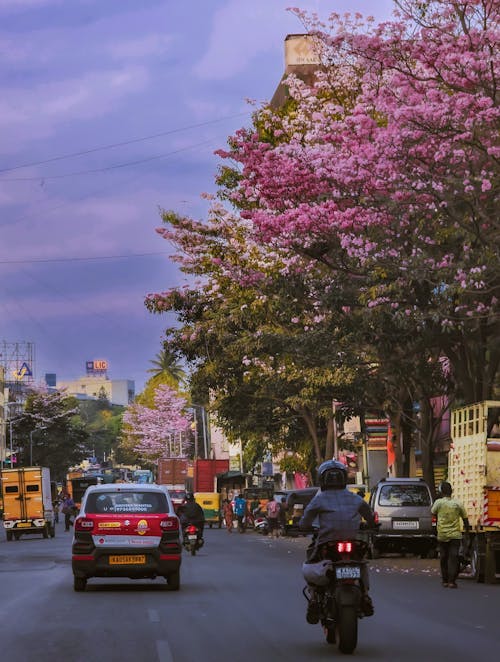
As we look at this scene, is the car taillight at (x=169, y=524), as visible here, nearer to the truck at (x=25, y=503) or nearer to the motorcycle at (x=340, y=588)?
the motorcycle at (x=340, y=588)

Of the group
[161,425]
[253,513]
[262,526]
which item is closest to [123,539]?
[262,526]

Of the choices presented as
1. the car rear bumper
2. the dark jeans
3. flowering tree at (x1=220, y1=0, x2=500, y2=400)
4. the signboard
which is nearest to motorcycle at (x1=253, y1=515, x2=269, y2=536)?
flowering tree at (x1=220, y1=0, x2=500, y2=400)

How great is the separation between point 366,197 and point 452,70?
11.6 ft

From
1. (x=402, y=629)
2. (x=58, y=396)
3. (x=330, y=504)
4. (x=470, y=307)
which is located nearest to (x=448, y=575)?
(x=470, y=307)

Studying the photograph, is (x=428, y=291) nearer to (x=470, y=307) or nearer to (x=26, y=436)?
(x=470, y=307)

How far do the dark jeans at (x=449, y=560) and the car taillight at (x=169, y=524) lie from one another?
4.40m

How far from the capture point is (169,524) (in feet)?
71.4

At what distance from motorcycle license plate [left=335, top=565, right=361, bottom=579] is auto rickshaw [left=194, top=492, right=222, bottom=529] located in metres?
58.2

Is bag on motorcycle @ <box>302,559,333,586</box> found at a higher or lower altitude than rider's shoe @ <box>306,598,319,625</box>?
higher

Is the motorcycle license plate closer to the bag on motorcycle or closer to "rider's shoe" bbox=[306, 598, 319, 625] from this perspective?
the bag on motorcycle

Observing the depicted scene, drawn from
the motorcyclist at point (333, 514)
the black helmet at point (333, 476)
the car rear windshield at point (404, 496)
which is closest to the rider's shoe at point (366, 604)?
the motorcyclist at point (333, 514)

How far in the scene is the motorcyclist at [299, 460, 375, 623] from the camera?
12.9 meters

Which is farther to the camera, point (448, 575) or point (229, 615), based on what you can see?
point (448, 575)

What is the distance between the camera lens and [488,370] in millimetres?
32000
